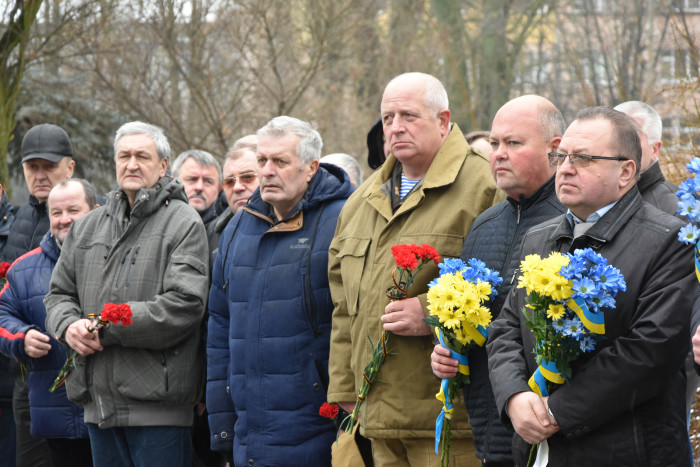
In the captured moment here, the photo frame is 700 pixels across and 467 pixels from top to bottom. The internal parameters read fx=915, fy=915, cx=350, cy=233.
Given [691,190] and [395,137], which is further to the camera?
[395,137]

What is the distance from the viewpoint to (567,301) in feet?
11.3

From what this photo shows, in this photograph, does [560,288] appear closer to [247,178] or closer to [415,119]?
[415,119]

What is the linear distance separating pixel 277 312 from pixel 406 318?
104 centimetres

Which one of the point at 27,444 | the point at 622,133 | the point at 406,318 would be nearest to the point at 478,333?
Answer: the point at 406,318

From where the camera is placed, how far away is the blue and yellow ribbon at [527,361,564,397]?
11.6ft

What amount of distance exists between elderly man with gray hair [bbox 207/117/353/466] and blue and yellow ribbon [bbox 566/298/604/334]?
2061mm

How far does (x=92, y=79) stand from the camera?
523 inches

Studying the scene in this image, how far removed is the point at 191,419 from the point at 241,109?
8449 mm

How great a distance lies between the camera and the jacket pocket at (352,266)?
480 cm

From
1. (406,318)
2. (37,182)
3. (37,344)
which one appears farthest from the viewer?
(37,182)

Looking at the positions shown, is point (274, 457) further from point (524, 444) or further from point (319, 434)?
point (524, 444)

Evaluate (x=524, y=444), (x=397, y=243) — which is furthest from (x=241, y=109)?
(x=524, y=444)

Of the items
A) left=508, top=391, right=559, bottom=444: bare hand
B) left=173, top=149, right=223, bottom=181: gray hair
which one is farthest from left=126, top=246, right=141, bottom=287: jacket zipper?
left=508, top=391, right=559, bottom=444: bare hand

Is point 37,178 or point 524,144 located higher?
point 524,144
